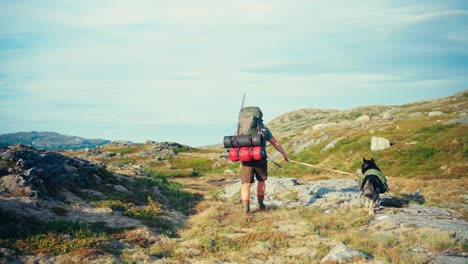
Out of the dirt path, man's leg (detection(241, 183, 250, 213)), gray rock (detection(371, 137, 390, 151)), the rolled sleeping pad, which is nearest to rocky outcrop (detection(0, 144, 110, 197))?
the dirt path

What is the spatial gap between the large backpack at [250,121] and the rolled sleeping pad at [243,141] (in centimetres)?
54

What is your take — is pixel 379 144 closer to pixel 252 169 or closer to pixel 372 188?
pixel 372 188

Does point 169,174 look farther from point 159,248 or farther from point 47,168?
point 159,248

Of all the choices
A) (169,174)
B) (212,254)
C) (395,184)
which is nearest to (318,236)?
(212,254)

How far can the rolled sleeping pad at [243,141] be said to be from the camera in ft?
45.2

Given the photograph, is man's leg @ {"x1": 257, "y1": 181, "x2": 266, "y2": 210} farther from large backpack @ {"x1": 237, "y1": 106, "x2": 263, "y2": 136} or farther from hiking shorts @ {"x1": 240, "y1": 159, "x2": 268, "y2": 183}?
large backpack @ {"x1": 237, "y1": 106, "x2": 263, "y2": 136}

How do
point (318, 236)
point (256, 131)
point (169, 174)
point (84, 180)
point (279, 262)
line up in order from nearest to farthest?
1. point (279, 262)
2. point (318, 236)
3. point (256, 131)
4. point (84, 180)
5. point (169, 174)

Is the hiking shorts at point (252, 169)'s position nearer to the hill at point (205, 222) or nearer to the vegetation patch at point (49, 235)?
the hill at point (205, 222)

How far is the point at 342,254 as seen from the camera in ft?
29.4

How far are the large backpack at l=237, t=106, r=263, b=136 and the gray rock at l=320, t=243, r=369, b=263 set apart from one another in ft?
20.9

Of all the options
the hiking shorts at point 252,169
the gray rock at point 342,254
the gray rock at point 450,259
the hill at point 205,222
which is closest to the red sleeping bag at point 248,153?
the hiking shorts at point 252,169

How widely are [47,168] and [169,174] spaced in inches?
1460

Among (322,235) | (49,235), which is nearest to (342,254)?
(322,235)

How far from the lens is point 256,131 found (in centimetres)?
1452
